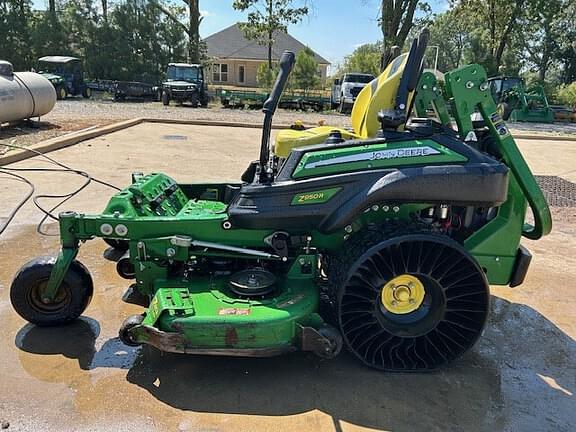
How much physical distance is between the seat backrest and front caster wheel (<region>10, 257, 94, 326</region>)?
1.97 metres

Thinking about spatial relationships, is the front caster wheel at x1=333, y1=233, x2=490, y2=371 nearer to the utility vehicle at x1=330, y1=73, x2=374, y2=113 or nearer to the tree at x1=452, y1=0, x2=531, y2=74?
the utility vehicle at x1=330, y1=73, x2=374, y2=113

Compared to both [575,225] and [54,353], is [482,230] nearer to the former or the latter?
[54,353]

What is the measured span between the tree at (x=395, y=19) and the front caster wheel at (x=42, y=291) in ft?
75.1

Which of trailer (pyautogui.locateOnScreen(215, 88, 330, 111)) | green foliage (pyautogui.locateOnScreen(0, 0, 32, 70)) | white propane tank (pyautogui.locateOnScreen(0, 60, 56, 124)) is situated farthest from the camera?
green foliage (pyautogui.locateOnScreen(0, 0, 32, 70))

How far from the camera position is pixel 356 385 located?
113 inches

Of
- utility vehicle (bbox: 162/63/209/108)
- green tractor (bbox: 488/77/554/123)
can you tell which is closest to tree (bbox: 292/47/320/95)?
utility vehicle (bbox: 162/63/209/108)

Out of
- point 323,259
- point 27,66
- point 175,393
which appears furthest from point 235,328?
point 27,66

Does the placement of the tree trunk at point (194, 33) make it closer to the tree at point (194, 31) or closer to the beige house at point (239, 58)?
the tree at point (194, 31)

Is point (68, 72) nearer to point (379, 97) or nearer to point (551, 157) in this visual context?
point (551, 157)

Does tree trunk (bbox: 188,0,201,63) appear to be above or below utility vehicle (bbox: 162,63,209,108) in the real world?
above

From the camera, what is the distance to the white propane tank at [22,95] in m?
10.3

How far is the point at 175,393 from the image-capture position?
273cm

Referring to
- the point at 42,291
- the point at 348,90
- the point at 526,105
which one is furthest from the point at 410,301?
the point at 348,90

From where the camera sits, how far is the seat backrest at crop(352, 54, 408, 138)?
3.18 meters
